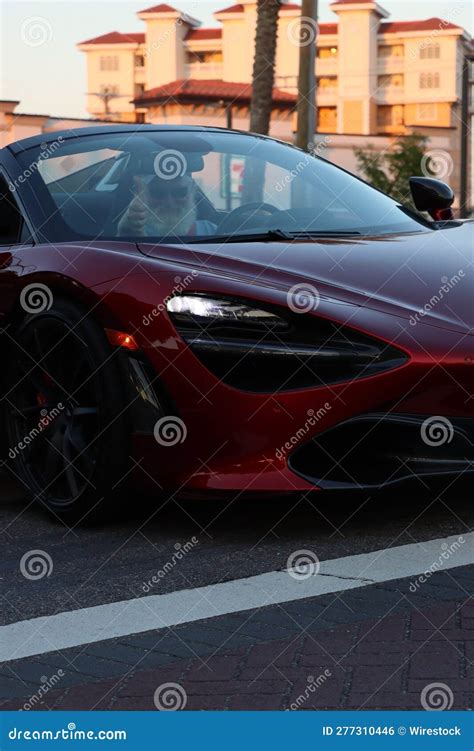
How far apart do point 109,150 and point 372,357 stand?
1.75 metres

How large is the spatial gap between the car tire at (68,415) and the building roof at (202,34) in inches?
3680

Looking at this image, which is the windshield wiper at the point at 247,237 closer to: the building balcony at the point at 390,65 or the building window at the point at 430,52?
the building balcony at the point at 390,65

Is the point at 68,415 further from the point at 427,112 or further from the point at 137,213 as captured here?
the point at 427,112

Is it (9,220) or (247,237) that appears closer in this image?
(247,237)

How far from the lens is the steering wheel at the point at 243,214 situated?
484 cm

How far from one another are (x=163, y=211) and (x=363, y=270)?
915 millimetres

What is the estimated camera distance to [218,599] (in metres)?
3.64

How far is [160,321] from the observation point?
4129 mm

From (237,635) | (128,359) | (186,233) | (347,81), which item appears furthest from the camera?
(347,81)

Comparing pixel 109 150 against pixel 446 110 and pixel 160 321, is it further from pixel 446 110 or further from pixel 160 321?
Answer: pixel 446 110

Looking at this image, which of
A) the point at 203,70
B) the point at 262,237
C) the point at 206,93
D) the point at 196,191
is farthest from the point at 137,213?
the point at 203,70

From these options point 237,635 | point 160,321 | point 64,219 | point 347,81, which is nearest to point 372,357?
point 160,321

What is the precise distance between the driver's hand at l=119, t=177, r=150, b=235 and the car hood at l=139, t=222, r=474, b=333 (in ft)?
0.94
